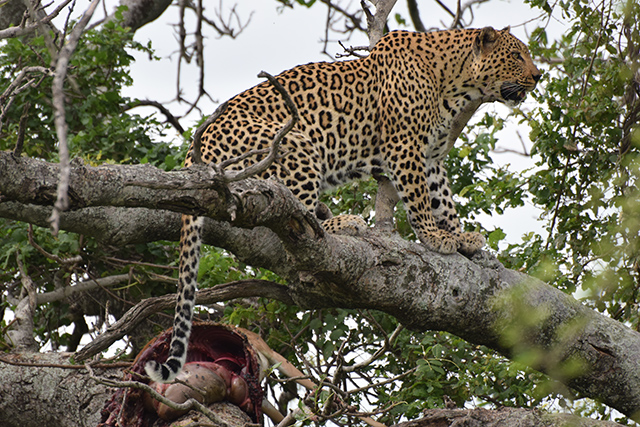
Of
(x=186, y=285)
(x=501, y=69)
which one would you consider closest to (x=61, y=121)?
(x=186, y=285)

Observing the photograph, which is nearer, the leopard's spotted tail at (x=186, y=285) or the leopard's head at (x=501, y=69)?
the leopard's spotted tail at (x=186, y=285)

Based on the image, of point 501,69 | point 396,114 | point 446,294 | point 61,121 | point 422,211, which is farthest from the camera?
point 501,69

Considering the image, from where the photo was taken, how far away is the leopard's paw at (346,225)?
4891mm

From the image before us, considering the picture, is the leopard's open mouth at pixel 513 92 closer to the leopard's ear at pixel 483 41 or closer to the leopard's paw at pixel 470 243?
the leopard's ear at pixel 483 41

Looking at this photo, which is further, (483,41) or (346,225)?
(483,41)

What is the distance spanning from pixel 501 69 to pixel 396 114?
900 mm

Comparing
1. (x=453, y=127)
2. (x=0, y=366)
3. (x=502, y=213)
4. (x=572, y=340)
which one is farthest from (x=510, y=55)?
(x=0, y=366)

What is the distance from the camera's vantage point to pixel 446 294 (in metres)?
4.49

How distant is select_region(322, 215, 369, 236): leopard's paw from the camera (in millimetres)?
4891

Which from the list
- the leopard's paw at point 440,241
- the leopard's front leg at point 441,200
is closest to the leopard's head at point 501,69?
the leopard's front leg at point 441,200

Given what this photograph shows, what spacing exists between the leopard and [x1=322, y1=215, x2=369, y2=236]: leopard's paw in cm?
2

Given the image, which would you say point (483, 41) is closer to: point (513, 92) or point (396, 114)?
point (513, 92)

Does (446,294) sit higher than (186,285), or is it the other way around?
(446,294)

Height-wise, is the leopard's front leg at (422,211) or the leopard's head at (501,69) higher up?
the leopard's head at (501,69)
